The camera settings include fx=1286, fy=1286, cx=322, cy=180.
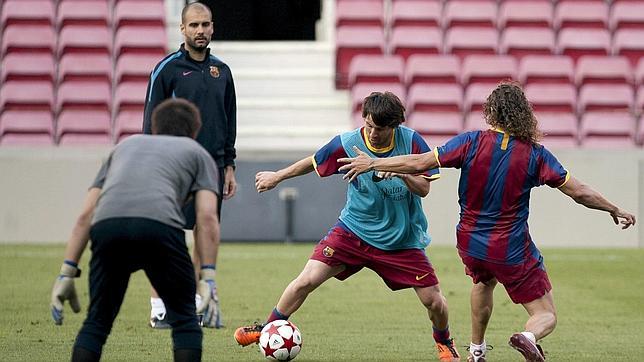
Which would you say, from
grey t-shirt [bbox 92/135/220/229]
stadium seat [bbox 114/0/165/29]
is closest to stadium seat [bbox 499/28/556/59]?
stadium seat [bbox 114/0/165/29]

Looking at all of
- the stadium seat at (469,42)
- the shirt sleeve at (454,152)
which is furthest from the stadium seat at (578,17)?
the shirt sleeve at (454,152)

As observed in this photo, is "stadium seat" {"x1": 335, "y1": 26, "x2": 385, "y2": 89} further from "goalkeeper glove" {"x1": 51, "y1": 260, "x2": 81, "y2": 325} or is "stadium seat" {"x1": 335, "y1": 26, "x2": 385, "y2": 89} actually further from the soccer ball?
"goalkeeper glove" {"x1": 51, "y1": 260, "x2": 81, "y2": 325}

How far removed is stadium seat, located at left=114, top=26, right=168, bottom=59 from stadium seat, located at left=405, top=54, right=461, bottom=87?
3.95m

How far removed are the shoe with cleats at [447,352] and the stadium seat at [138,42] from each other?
13144 millimetres

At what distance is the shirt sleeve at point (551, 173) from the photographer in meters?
7.29

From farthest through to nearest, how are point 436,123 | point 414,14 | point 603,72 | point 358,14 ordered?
point 358,14
point 414,14
point 603,72
point 436,123

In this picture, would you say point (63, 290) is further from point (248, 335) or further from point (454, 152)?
point (454, 152)

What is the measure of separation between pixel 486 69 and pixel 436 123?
1.32 meters

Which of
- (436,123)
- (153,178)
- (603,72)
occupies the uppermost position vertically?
(153,178)

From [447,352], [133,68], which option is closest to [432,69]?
[133,68]

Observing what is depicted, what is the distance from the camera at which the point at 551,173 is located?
7.29 m

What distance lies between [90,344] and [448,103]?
14339 millimetres

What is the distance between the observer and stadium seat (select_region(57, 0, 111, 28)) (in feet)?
68.4

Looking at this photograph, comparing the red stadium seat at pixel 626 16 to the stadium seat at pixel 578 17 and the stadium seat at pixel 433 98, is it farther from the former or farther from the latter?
the stadium seat at pixel 433 98
